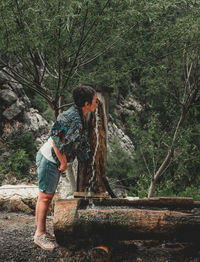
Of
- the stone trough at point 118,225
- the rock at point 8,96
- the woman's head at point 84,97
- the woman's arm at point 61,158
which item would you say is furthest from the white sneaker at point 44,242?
the rock at point 8,96

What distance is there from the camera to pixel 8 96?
11000 millimetres

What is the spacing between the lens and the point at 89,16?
4184 millimetres

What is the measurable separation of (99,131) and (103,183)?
67 centimetres

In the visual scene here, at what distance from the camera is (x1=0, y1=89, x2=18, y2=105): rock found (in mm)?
10914

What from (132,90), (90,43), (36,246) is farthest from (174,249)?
(132,90)

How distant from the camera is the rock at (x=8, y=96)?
1091 centimetres

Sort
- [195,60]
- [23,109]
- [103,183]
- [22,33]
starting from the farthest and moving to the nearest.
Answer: [23,109], [195,60], [22,33], [103,183]

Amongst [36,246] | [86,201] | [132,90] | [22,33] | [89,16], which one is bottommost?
[36,246]

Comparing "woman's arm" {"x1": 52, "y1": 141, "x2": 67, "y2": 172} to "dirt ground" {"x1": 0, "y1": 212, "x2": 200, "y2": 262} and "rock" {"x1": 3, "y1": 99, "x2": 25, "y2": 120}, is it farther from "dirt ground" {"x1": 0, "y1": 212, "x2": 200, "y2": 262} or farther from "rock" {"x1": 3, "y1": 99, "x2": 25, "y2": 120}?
"rock" {"x1": 3, "y1": 99, "x2": 25, "y2": 120}

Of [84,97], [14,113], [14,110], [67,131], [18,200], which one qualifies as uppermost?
[14,110]

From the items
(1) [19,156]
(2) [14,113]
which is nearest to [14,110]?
(2) [14,113]

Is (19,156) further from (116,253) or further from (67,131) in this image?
(116,253)

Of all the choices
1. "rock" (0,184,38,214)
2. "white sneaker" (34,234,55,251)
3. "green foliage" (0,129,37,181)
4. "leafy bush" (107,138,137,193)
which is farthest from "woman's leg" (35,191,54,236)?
"leafy bush" (107,138,137,193)

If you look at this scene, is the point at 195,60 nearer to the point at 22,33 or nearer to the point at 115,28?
the point at 115,28
